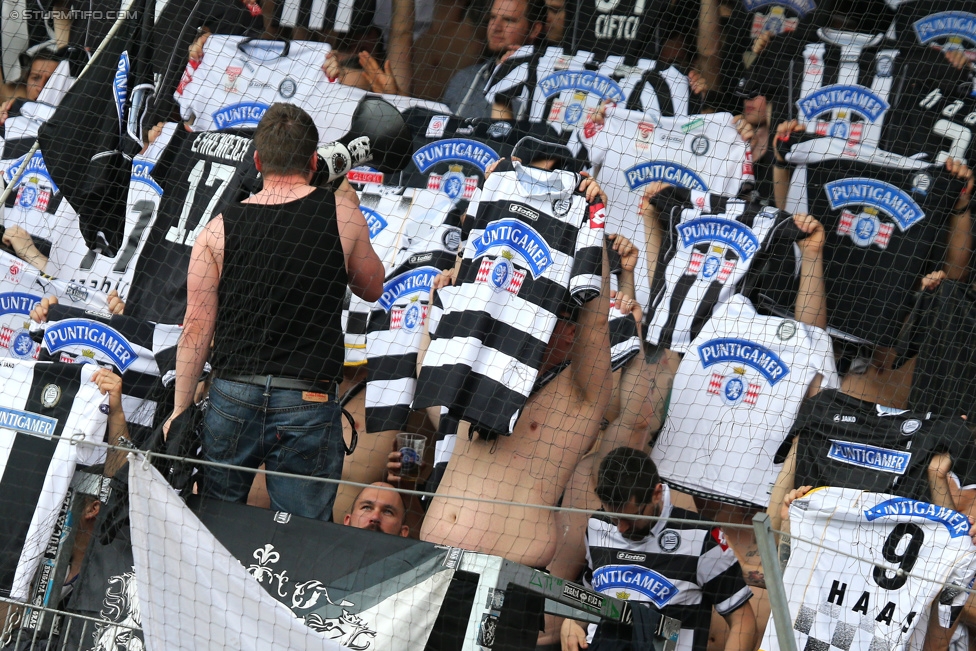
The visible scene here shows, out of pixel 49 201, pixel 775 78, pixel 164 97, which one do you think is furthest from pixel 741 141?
pixel 49 201

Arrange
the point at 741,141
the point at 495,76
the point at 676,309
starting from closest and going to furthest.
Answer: the point at 676,309 < the point at 741,141 < the point at 495,76

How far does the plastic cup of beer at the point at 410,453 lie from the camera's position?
4375 millimetres

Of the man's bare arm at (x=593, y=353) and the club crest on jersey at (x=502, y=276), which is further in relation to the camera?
the club crest on jersey at (x=502, y=276)

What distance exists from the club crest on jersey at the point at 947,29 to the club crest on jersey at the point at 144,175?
3.65 metres

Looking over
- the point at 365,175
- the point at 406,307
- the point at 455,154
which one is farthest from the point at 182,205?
the point at 455,154

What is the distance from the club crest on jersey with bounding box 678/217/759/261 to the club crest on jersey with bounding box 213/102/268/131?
2068 mm

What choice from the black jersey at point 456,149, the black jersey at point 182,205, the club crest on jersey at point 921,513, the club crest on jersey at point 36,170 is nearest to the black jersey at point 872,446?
the club crest on jersey at point 921,513

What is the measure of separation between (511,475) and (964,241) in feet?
7.90

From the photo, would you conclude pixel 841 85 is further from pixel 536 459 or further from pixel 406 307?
pixel 536 459

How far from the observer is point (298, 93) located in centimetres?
536

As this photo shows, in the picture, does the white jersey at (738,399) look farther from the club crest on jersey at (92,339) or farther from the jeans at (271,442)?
the club crest on jersey at (92,339)

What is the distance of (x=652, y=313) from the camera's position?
4840 millimetres

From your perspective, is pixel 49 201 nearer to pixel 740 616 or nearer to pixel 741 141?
pixel 741 141

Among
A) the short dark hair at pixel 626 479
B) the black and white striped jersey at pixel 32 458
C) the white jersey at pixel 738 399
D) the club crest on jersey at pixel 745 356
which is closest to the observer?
the black and white striped jersey at pixel 32 458
